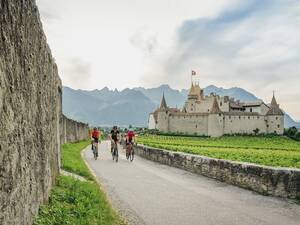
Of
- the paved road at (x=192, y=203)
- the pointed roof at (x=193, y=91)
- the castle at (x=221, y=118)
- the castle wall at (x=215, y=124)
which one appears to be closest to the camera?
the paved road at (x=192, y=203)

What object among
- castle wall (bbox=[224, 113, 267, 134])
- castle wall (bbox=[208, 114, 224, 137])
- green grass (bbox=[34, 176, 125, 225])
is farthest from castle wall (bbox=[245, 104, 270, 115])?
green grass (bbox=[34, 176, 125, 225])

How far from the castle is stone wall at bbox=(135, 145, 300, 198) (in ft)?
327

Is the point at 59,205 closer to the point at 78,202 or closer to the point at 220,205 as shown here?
the point at 78,202

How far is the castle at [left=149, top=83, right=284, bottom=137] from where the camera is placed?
118688 millimetres

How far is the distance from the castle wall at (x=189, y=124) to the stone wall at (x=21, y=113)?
4433 inches

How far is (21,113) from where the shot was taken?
564cm

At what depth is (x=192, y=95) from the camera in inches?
5517

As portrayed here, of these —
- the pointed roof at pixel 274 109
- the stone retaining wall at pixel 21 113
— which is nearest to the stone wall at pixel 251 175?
the stone retaining wall at pixel 21 113

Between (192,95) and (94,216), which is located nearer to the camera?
(94,216)

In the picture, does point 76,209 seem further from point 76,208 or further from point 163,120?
point 163,120

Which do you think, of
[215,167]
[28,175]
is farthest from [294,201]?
[28,175]

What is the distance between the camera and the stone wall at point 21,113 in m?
4.56

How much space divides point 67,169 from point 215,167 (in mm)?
5562

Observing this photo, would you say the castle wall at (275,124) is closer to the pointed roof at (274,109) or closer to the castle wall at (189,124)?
the pointed roof at (274,109)
